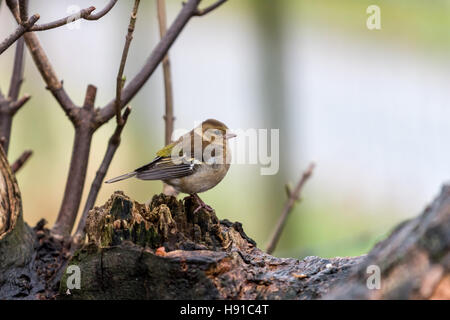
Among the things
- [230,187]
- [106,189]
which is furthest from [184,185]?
[230,187]

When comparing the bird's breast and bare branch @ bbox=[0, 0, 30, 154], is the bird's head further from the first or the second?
bare branch @ bbox=[0, 0, 30, 154]

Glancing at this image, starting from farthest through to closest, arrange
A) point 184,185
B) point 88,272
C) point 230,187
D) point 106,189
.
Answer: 1. point 230,187
2. point 106,189
3. point 184,185
4. point 88,272

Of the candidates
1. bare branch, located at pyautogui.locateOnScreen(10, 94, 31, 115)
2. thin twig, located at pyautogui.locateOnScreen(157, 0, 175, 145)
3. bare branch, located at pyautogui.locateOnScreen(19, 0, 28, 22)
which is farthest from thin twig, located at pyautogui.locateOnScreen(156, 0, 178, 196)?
bare branch, located at pyautogui.locateOnScreen(19, 0, 28, 22)

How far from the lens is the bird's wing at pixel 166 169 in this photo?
3.15 metres

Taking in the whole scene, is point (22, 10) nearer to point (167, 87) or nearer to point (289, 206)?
point (167, 87)

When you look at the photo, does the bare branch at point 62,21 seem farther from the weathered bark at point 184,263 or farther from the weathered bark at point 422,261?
the weathered bark at point 422,261

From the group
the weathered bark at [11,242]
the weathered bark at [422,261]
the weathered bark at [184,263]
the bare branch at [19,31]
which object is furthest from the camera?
the weathered bark at [11,242]

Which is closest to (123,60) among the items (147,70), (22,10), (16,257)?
(147,70)

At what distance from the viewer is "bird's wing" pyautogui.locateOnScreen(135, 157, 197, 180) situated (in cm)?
315

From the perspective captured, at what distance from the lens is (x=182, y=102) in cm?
870

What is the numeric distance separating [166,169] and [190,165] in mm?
136

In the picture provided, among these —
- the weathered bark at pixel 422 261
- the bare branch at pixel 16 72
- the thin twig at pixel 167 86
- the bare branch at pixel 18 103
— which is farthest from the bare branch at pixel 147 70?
the weathered bark at pixel 422 261
